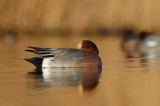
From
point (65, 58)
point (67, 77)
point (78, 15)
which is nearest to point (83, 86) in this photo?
point (67, 77)

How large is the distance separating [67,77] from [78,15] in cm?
1958

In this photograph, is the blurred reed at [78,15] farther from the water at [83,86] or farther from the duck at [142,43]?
the water at [83,86]

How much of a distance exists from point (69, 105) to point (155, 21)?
67.6 feet

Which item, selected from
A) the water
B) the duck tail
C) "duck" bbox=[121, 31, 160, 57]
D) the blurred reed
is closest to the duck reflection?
the water

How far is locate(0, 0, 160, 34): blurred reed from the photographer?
25.9 m

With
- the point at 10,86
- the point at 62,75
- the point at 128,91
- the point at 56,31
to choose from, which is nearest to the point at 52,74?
the point at 62,75

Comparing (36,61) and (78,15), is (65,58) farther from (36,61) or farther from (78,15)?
(78,15)

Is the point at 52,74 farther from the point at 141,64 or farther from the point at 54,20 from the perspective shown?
the point at 54,20

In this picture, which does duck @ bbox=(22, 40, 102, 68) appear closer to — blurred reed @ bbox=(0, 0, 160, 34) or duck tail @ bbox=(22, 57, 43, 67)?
duck tail @ bbox=(22, 57, 43, 67)

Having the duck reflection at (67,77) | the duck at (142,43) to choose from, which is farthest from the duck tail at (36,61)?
the duck at (142,43)

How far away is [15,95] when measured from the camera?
612 centimetres

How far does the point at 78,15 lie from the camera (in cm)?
2741

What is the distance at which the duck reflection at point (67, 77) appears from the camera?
23.6 feet

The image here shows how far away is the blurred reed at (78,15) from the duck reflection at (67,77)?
1633cm
